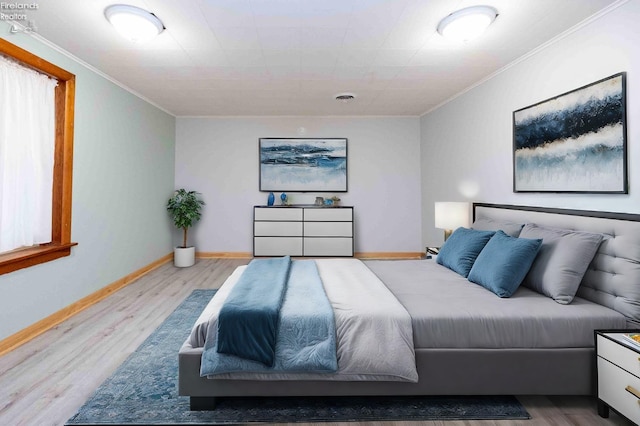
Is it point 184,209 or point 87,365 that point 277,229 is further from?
point 87,365

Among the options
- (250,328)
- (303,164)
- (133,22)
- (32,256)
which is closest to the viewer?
(250,328)

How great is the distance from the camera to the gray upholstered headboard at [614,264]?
195cm

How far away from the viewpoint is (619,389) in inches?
67.5

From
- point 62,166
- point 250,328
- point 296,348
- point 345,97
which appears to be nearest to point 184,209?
point 62,166

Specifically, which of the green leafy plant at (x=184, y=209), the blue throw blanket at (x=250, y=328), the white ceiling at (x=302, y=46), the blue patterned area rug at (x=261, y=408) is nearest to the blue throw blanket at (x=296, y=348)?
the blue throw blanket at (x=250, y=328)

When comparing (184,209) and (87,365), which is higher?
(184,209)

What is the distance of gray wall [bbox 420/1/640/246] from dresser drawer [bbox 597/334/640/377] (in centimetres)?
102

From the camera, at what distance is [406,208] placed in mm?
6125

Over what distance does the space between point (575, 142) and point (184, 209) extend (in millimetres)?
4988

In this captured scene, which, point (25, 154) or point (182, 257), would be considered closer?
point (25, 154)

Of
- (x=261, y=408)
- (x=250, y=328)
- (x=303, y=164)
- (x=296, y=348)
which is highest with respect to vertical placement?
(x=303, y=164)

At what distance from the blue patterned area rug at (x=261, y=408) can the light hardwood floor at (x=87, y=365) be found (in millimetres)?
66

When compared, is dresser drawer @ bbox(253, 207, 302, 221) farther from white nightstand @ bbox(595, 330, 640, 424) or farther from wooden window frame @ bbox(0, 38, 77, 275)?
white nightstand @ bbox(595, 330, 640, 424)

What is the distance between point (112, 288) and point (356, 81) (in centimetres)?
374
